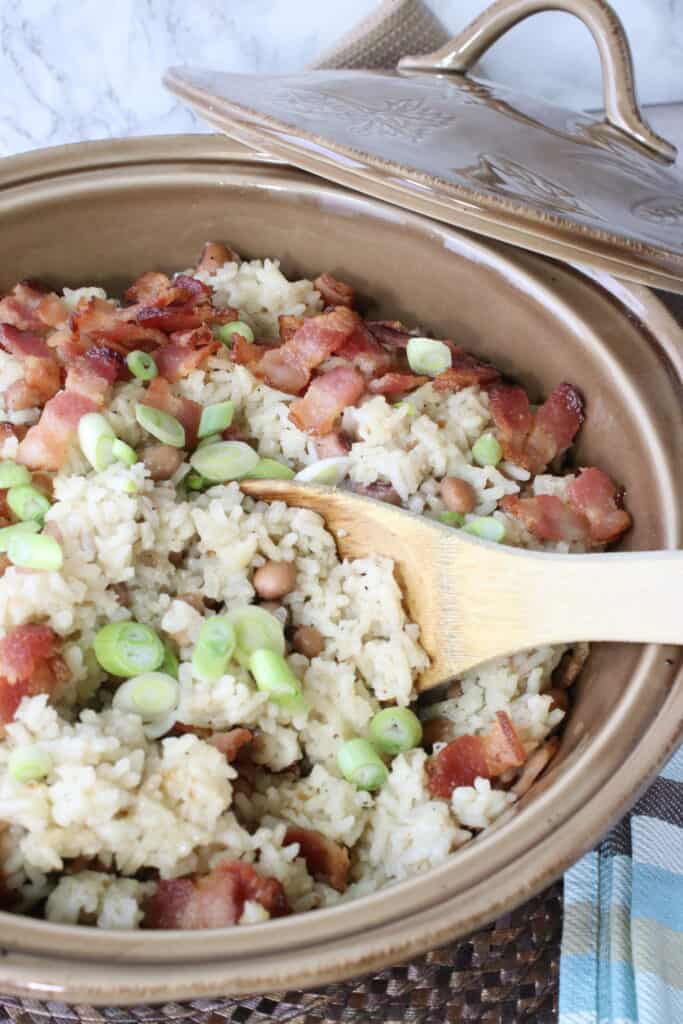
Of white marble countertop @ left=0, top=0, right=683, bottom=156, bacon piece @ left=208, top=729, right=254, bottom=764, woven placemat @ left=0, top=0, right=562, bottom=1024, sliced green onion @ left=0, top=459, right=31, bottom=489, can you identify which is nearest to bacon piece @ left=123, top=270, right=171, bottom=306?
sliced green onion @ left=0, top=459, right=31, bottom=489

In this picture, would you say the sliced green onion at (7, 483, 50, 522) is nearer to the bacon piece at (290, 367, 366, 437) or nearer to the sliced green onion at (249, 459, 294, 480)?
the sliced green onion at (249, 459, 294, 480)

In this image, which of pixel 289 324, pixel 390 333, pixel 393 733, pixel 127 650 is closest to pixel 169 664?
pixel 127 650

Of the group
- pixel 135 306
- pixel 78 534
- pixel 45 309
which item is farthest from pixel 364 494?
pixel 45 309

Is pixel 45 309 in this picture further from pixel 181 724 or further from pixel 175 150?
pixel 181 724

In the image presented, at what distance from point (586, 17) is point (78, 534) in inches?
68.1

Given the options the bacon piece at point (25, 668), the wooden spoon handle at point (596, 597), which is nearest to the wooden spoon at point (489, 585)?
the wooden spoon handle at point (596, 597)

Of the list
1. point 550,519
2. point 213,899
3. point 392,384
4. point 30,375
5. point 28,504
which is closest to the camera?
point 213,899

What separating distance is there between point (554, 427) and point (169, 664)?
1.13 meters

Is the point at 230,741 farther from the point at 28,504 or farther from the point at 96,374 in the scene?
the point at 96,374

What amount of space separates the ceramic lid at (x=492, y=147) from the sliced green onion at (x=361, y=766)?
1077mm

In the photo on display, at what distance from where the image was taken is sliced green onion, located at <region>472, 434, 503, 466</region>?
2.51m

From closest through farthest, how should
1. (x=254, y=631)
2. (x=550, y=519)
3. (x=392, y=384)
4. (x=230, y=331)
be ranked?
1. (x=254, y=631)
2. (x=550, y=519)
3. (x=392, y=384)
4. (x=230, y=331)

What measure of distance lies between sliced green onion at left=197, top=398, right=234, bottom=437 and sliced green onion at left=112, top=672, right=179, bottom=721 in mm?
713

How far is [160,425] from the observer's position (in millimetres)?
2398
